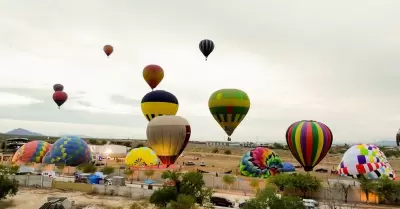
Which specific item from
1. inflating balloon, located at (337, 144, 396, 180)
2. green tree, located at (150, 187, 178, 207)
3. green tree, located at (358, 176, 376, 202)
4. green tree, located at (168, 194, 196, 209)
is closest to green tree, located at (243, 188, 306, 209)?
green tree, located at (168, 194, 196, 209)

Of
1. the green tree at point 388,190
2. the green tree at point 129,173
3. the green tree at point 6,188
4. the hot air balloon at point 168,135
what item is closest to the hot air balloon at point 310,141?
the green tree at point 388,190

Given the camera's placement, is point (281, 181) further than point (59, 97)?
No

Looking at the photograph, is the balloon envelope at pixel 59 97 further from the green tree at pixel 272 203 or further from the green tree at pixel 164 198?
the green tree at pixel 272 203

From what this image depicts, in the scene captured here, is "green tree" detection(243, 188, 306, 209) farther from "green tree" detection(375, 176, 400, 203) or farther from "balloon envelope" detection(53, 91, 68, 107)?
"balloon envelope" detection(53, 91, 68, 107)

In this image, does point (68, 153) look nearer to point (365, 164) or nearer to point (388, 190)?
point (365, 164)

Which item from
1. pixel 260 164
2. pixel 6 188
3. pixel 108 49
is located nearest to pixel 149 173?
pixel 260 164

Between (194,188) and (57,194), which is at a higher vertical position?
(194,188)
